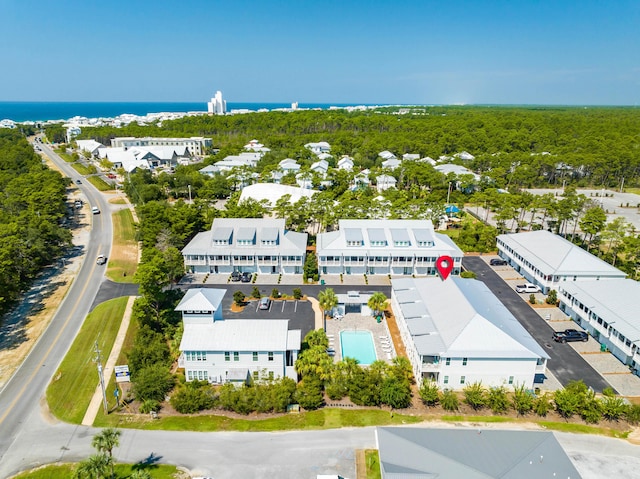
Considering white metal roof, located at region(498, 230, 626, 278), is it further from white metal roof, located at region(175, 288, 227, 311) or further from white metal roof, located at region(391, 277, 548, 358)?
white metal roof, located at region(175, 288, 227, 311)

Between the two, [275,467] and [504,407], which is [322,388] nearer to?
[275,467]

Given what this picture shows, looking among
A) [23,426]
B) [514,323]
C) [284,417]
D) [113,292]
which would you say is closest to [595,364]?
Result: [514,323]

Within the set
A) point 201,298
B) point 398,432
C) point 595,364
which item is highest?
point 201,298

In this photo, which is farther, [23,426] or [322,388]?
[322,388]

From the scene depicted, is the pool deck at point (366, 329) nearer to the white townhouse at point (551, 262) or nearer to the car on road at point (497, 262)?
the white townhouse at point (551, 262)

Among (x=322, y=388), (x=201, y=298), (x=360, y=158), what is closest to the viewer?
(x=322, y=388)

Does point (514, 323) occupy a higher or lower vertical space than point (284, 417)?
higher

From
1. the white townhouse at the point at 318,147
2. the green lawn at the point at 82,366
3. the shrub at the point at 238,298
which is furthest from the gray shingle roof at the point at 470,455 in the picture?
the white townhouse at the point at 318,147
